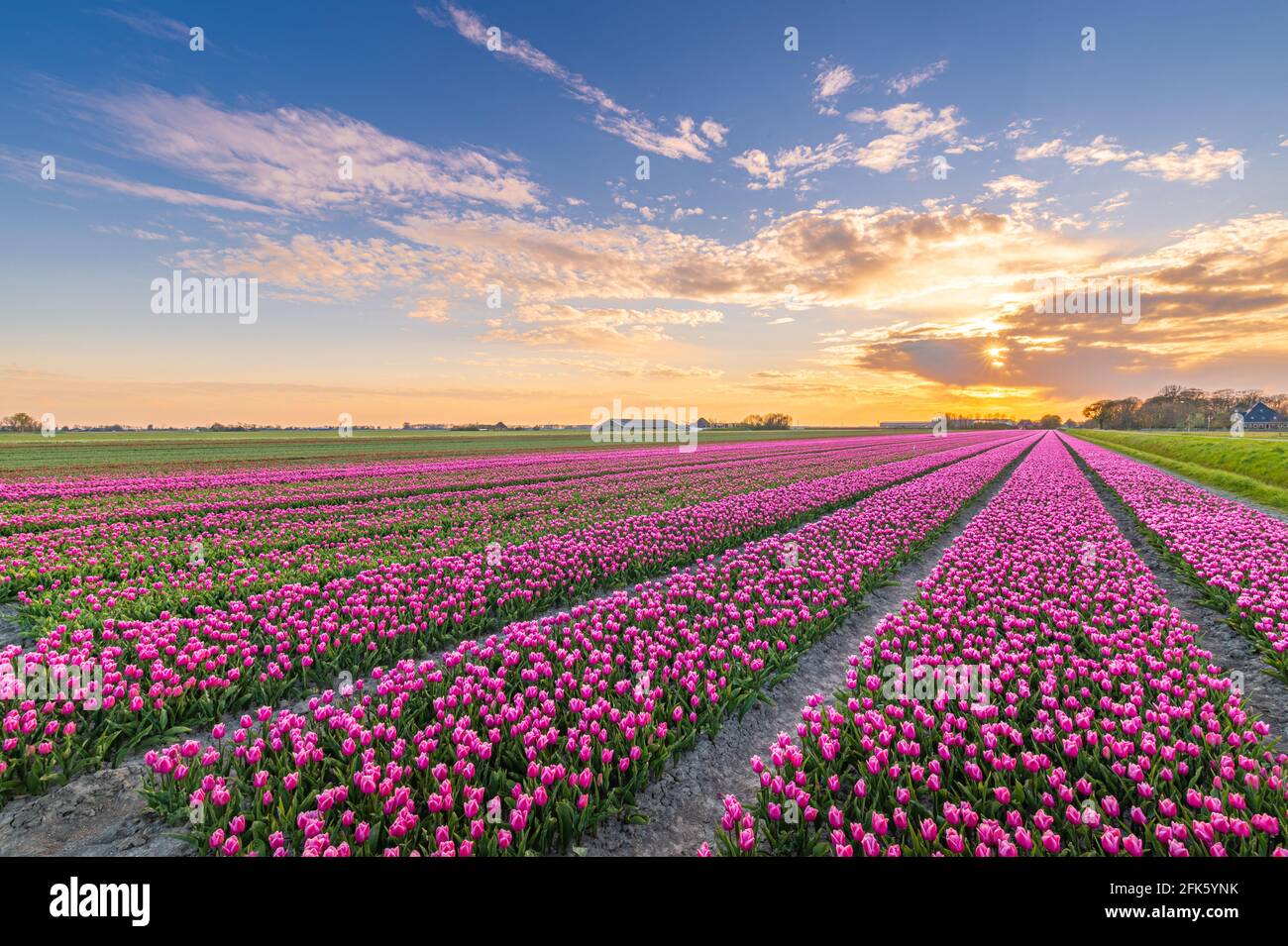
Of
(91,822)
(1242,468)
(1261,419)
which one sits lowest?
(91,822)

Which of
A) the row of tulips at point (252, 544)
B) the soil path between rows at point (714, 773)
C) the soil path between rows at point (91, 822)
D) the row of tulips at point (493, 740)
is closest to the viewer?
the row of tulips at point (493, 740)

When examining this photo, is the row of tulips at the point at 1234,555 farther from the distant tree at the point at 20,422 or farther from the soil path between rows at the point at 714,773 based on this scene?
the distant tree at the point at 20,422

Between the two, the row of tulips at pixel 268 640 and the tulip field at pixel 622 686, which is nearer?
the tulip field at pixel 622 686

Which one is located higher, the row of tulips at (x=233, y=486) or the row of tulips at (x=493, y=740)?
the row of tulips at (x=233, y=486)

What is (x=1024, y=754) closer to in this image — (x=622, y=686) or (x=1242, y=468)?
(x=622, y=686)

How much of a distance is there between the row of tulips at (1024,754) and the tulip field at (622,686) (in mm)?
30

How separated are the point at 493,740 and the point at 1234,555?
14043 mm

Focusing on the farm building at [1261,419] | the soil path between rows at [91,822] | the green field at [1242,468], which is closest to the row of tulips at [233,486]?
the soil path between rows at [91,822]

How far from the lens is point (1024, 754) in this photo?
12.6 ft

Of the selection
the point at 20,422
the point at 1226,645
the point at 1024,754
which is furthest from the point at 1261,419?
the point at 20,422

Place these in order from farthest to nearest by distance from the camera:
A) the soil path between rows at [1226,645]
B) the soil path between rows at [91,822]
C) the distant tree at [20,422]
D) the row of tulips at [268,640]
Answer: the distant tree at [20,422], the soil path between rows at [1226,645], the row of tulips at [268,640], the soil path between rows at [91,822]

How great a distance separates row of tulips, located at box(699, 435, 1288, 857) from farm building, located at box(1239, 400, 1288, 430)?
187m

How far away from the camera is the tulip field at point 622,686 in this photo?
3484 millimetres
